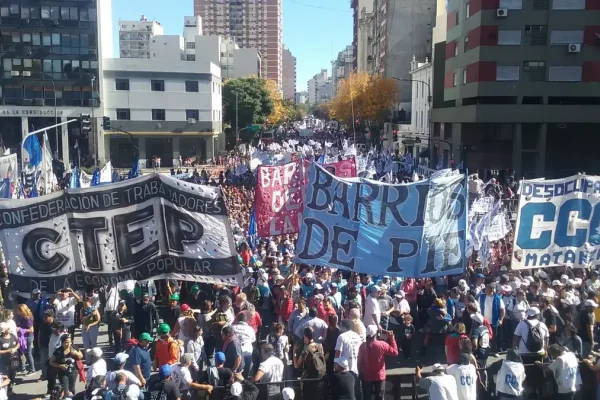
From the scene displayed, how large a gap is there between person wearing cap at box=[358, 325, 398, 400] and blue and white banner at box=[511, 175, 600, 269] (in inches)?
143

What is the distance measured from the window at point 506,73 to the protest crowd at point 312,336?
1081 inches

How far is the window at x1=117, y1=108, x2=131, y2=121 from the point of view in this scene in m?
56.4

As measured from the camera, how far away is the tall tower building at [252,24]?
17400cm

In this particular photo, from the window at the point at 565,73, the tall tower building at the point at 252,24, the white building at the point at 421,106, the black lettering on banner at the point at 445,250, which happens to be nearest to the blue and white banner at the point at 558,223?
the black lettering on banner at the point at 445,250

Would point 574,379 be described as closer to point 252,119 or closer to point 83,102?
point 83,102

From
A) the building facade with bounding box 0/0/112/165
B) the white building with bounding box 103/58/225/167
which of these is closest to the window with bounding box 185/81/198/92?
the white building with bounding box 103/58/225/167

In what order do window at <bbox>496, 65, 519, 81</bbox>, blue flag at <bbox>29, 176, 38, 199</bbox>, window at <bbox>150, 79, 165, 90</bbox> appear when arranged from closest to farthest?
1. blue flag at <bbox>29, 176, 38, 199</bbox>
2. window at <bbox>496, 65, 519, 81</bbox>
3. window at <bbox>150, 79, 165, 90</bbox>

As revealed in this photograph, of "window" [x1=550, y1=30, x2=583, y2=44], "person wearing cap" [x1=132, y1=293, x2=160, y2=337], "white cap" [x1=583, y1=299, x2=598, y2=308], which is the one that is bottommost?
"person wearing cap" [x1=132, y1=293, x2=160, y2=337]

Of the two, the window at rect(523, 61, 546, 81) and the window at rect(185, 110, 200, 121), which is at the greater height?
the window at rect(523, 61, 546, 81)

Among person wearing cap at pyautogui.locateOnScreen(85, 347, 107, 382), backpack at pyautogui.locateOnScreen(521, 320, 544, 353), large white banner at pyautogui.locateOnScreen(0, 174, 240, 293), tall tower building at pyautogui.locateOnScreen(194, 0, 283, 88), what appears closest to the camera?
person wearing cap at pyautogui.locateOnScreen(85, 347, 107, 382)

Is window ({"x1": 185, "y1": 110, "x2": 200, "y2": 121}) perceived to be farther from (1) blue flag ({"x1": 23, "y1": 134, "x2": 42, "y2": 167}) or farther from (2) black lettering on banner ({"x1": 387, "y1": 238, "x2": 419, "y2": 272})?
(2) black lettering on banner ({"x1": 387, "y1": 238, "x2": 419, "y2": 272})

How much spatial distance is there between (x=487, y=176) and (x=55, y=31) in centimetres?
3684

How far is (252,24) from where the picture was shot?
175 meters

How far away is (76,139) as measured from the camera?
55.4 meters
